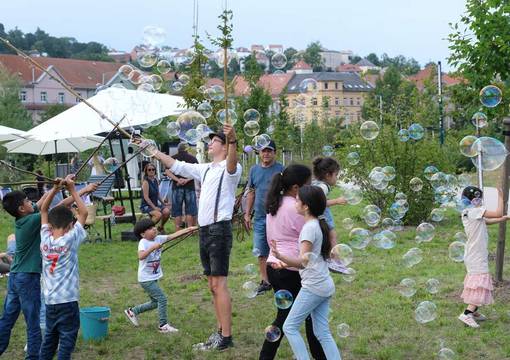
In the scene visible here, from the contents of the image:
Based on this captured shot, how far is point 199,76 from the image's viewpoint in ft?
42.4

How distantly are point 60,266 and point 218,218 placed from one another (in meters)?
1.44

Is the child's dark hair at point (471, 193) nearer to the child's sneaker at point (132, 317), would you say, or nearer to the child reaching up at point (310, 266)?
the child reaching up at point (310, 266)

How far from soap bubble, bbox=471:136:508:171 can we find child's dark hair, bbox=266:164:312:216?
8.15 feet

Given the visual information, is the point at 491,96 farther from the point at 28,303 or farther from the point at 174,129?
the point at 28,303

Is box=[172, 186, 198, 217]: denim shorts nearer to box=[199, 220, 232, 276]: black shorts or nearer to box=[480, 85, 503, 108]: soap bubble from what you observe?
box=[480, 85, 503, 108]: soap bubble

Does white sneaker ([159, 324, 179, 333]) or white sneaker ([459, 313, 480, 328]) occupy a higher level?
white sneaker ([459, 313, 480, 328])

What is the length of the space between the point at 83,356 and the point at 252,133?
2.87 meters

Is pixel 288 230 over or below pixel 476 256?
over

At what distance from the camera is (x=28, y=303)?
5719 millimetres

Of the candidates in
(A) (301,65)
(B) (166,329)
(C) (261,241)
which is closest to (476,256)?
(C) (261,241)

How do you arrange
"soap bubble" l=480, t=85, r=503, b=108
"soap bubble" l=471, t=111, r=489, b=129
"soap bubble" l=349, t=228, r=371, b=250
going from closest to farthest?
"soap bubble" l=349, t=228, r=371, b=250, "soap bubble" l=480, t=85, r=503, b=108, "soap bubble" l=471, t=111, r=489, b=129

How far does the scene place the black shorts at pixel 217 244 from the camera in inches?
241

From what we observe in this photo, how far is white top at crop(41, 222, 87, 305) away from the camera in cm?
524

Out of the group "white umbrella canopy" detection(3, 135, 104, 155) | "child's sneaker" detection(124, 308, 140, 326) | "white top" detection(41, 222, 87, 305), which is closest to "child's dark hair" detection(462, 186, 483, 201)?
"child's sneaker" detection(124, 308, 140, 326)
